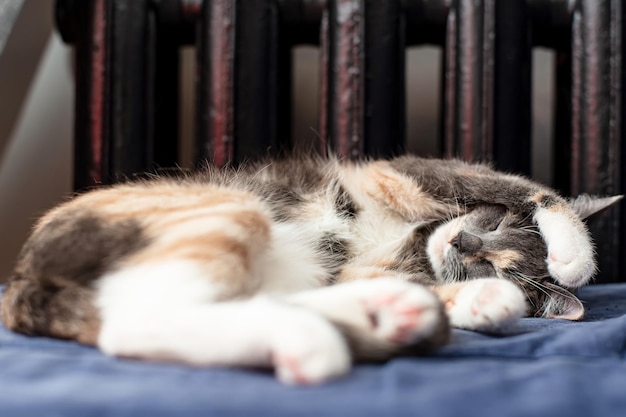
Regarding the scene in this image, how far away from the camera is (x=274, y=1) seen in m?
1.61

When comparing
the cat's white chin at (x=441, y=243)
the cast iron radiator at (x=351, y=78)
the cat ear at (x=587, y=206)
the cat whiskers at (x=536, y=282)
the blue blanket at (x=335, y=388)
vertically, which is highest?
the cast iron radiator at (x=351, y=78)

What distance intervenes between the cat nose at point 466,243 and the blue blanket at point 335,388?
1.32 feet

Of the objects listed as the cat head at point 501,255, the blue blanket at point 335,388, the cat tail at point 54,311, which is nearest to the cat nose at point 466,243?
the cat head at point 501,255

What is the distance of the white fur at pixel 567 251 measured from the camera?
112 centimetres

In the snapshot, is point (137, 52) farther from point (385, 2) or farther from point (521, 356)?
point (521, 356)

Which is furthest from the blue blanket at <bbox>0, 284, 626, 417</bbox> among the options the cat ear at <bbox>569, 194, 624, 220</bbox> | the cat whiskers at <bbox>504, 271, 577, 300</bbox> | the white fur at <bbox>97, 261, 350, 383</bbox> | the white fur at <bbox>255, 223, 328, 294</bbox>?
the cat ear at <bbox>569, 194, 624, 220</bbox>

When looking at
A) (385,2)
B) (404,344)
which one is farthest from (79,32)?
(404,344)

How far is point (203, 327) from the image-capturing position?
0.69 meters

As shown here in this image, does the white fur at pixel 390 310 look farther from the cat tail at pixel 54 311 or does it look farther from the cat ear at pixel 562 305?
the cat ear at pixel 562 305

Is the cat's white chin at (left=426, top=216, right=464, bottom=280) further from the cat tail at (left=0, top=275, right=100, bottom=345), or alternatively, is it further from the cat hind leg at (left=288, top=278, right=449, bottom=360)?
the cat tail at (left=0, top=275, right=100, bottom=345)

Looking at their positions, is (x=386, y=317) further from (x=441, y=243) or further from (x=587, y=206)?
(x=587, y=206)

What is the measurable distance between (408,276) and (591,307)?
393 mm

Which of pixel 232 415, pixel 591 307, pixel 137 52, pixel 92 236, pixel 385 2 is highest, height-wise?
pixel 385 2

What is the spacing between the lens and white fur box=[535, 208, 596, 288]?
1117mm
